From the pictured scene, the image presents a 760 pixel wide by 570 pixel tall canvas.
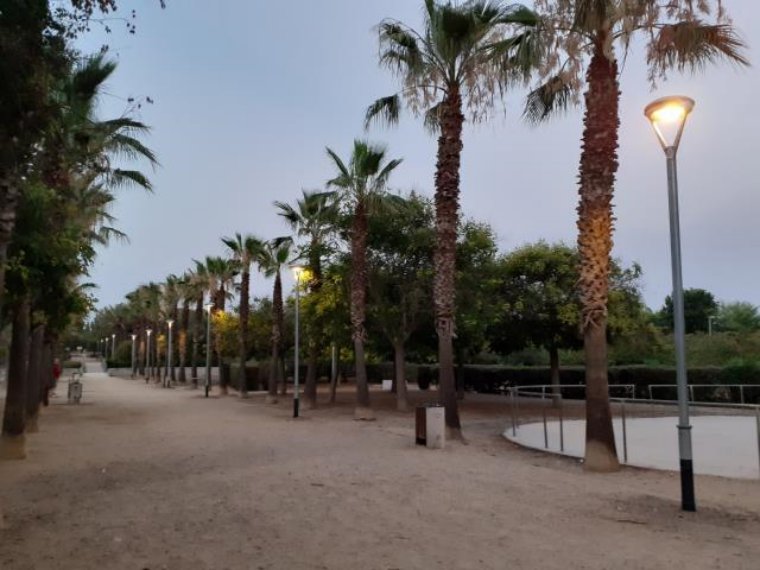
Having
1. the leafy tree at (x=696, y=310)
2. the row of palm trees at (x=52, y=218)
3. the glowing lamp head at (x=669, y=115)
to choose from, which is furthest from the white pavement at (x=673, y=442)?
the leafy tree at (x=696, y=310)

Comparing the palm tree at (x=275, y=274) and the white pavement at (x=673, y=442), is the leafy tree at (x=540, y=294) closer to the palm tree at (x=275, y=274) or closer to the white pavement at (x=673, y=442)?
the white pavement at (x=673, y=442)

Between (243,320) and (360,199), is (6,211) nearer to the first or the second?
(360,199)

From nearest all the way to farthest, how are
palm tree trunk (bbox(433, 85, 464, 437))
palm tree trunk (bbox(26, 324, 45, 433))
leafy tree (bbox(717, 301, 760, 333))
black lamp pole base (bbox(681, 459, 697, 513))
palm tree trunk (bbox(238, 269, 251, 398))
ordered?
black lamp pole base (bbox(681, 459, 697, 513)) < palm tree trunk (bbox(433, 85, 464, 437)) < palm tree trunk (bbox(26, 324, 45, 433)) < palm tree trunk (bbox(238, 269, 251, 398)) < leafy tree (bbox(717, 301, 760, 333))

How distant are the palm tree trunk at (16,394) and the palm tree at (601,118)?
1014cm

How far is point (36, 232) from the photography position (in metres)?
9.88

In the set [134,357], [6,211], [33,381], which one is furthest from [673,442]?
[134,357]

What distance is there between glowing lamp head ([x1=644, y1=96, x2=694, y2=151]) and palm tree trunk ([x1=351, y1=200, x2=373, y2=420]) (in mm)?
14388

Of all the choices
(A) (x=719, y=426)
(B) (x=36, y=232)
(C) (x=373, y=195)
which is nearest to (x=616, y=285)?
(A) (x=719, y=426)

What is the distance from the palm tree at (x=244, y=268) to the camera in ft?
118

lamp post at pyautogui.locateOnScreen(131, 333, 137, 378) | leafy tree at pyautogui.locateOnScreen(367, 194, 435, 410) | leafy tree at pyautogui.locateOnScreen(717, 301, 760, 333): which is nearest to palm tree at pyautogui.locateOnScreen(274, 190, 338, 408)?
leafy tree at pyautogui.locateOnScreen(367, 194, 435, 410)

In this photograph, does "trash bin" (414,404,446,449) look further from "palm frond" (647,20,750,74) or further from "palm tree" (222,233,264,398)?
"palm tree" (222,233,264,398)

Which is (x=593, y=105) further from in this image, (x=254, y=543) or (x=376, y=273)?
(x=376, y=273)

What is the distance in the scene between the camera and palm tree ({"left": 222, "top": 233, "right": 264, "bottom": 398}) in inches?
1420

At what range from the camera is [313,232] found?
26844mm
